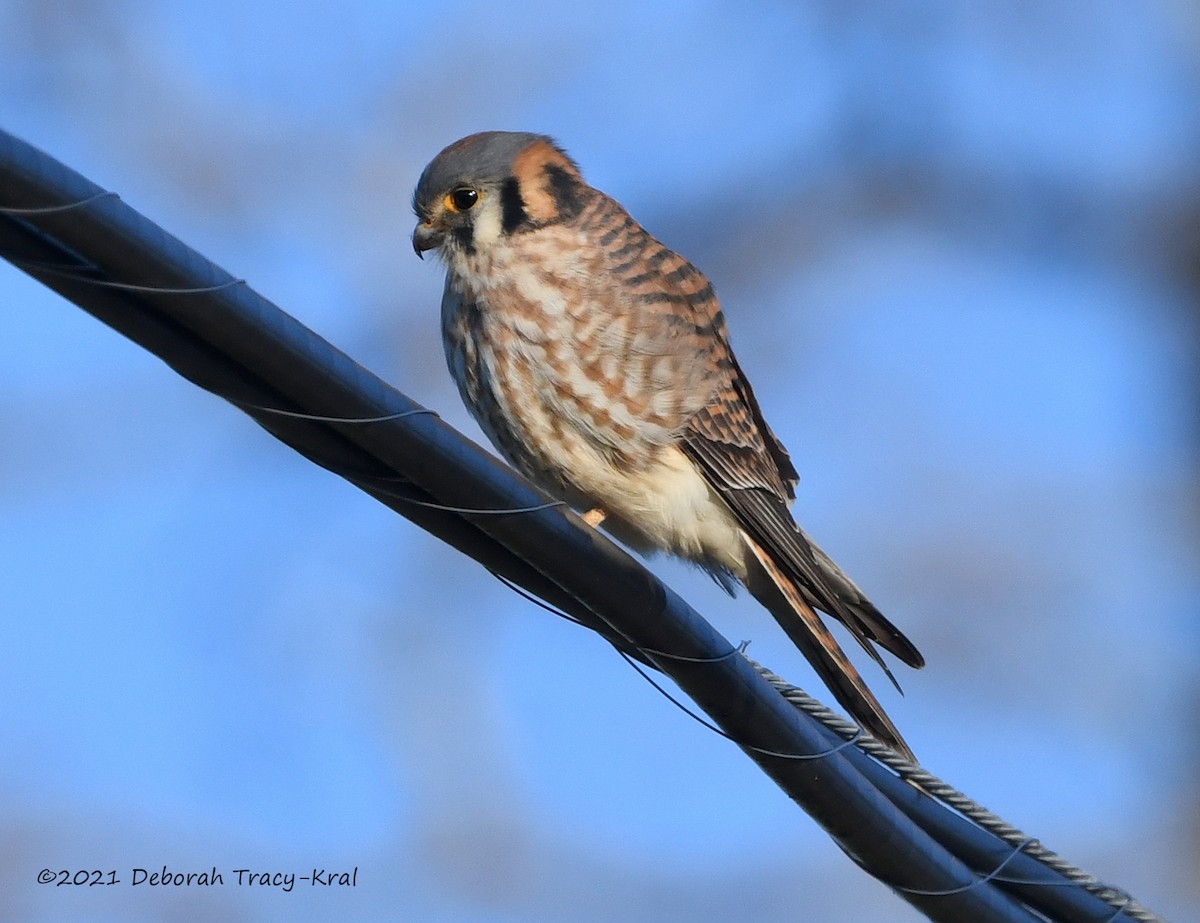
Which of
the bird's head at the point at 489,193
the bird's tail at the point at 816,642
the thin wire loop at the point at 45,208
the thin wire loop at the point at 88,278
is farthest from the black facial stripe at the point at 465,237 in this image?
the thin wire loop at the point at 45,208

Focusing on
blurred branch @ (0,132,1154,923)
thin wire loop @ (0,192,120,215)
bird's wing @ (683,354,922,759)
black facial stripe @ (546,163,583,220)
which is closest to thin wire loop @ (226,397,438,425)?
blurred branch @ (0,132,1154,923)

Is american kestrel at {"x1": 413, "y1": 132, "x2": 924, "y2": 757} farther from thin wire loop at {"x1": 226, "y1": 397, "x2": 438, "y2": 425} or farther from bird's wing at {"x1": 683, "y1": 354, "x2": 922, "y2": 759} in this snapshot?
thin wire loop at {"x1": 226, "y1": 397, "x2": 438, "y2": 425}

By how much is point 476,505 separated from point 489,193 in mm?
2230

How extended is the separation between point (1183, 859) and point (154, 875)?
4.56m

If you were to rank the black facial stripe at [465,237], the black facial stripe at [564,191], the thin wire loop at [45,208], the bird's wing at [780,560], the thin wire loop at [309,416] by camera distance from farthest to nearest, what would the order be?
the black facial stripe at [564,191]
the black facial stripe at [465,237]
the bird's wing at [780,560]
the thin wire loop at [309,416]
the thin wire loop at [45,208]

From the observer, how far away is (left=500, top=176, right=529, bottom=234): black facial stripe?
169 inches

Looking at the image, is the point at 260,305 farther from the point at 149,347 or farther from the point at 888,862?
the point at 888,862

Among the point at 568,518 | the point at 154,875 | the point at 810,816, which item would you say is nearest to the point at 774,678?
the point at 810,816

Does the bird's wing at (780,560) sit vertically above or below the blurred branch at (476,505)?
above

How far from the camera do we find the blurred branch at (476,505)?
1.96m

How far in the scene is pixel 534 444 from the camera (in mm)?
4062

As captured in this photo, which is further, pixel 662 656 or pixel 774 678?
pixel 774 678

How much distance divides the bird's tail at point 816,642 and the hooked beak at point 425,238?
111 cm

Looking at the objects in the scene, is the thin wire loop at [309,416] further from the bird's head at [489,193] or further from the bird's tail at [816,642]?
the bird's head at [489,193]
